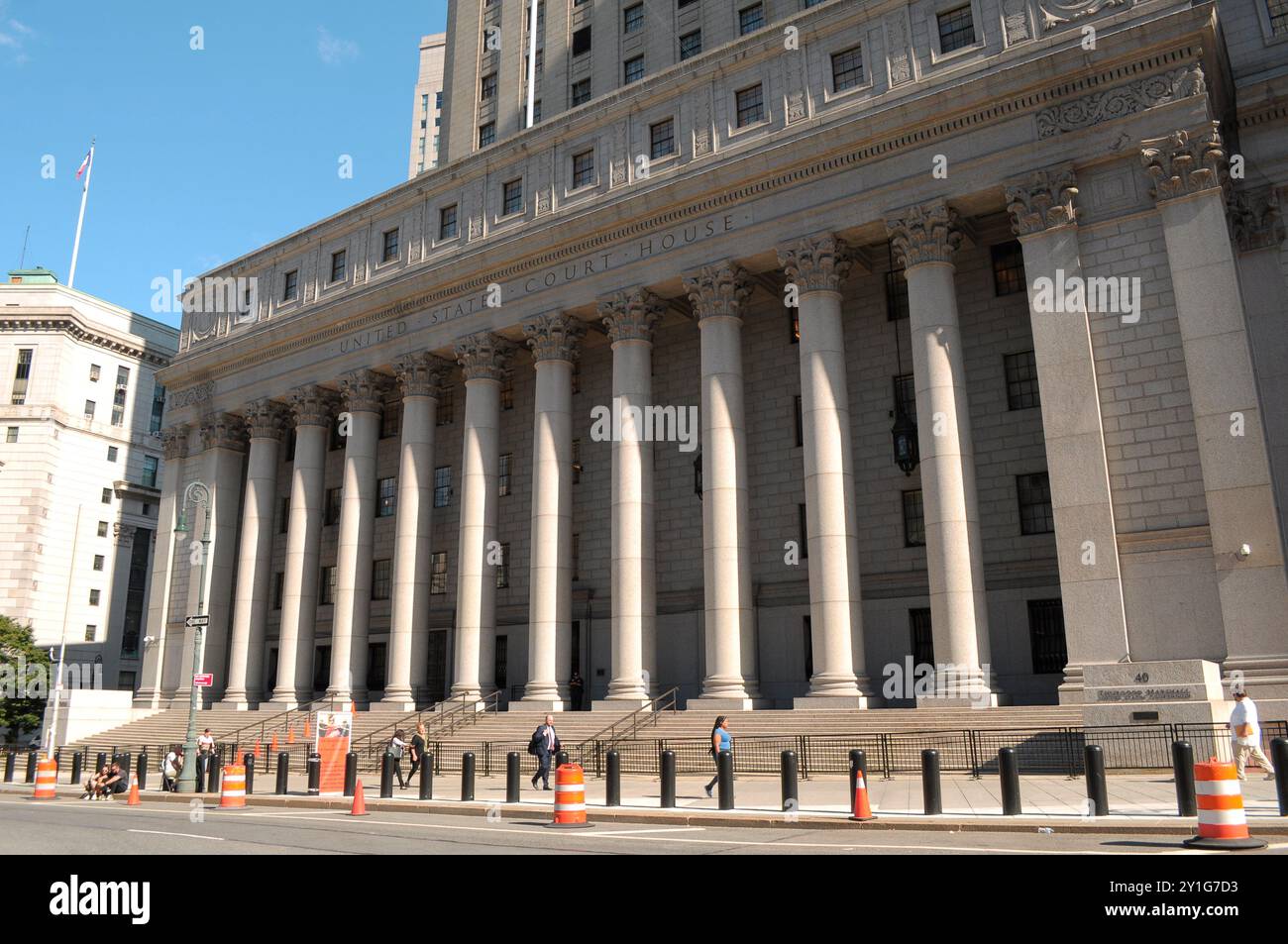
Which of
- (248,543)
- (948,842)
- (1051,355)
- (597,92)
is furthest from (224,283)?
(948,842)

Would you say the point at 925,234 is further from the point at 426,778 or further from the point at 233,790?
the point at 233,790

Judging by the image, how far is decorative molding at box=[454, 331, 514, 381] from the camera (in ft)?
128

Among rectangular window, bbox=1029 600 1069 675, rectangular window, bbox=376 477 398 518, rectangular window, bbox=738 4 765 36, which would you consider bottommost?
rectangular window, bbox=1029 600 1069 675

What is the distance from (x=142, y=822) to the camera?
60.7ft

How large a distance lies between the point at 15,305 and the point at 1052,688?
3033 inches

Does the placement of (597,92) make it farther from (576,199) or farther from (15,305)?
(15,305)

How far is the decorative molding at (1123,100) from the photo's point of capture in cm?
2612

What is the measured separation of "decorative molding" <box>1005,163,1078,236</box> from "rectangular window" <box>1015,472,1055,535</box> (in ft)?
26.6

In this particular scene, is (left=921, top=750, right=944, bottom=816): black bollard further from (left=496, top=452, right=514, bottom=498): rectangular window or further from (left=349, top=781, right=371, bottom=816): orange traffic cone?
(left=496, top=452, right=514, bottom=498): rectangular window

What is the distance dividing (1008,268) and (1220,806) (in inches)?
988

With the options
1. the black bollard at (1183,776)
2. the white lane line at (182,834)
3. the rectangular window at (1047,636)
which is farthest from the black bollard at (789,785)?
the rectangular window at (1047,636)

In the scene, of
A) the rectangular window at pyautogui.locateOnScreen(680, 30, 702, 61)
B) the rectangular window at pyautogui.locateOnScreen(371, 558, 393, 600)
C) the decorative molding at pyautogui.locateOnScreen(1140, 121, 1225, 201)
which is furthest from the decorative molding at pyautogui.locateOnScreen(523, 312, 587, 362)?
the decorative molding at pyautogui.locateOnScreen(1140, 121, 1225, 201)

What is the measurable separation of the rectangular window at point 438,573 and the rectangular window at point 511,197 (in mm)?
15444

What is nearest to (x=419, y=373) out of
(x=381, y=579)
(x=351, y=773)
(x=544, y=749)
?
(x=381, y=579)
